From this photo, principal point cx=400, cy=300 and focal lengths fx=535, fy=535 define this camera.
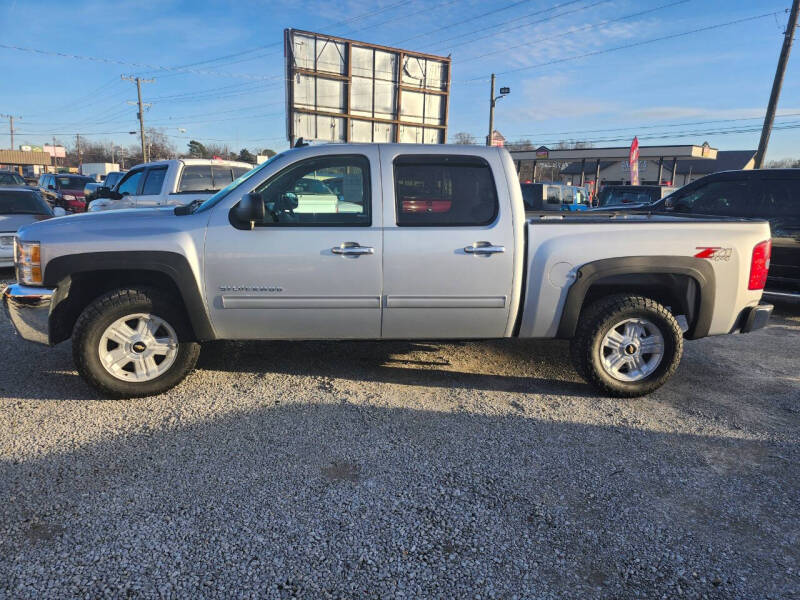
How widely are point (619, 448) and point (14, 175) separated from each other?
87.6 ft

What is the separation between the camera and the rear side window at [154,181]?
9.12 metres

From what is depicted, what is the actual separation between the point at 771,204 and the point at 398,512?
22.8 feet

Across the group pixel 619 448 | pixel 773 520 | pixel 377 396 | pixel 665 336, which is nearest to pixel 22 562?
pixel 377 396

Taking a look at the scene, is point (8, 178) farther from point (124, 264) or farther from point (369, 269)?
point (369, 269)

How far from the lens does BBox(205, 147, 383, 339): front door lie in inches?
148

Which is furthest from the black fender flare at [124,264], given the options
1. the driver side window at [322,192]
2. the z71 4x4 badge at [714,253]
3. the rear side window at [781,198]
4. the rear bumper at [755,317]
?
the rear side window at [781,198]

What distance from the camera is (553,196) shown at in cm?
1981

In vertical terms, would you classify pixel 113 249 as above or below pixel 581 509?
above

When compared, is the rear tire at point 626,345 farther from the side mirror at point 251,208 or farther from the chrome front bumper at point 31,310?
the chrome front bumper at point 31,310

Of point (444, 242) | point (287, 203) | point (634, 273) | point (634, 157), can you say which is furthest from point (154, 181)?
point (634, 157)

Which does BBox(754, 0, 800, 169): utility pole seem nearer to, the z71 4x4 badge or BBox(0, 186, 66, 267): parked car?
the z71 4x4 badge

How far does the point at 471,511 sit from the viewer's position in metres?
2.70

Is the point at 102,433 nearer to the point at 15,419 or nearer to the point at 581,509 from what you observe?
the point at 15,419

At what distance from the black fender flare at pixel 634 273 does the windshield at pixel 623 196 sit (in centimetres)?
1275
